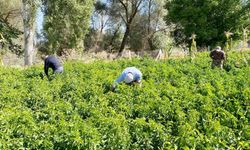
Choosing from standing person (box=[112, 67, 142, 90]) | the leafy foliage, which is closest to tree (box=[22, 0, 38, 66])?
the leafy foliage

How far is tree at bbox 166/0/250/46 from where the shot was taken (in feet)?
106

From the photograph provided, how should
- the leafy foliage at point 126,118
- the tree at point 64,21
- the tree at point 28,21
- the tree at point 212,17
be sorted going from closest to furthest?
1. the leafy foliage at point 126,118
2. the tree at point 28,21
3. the tree at point 212,17
4. the tree at point 64,21

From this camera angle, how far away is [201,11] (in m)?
32.6

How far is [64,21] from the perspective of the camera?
32844mm

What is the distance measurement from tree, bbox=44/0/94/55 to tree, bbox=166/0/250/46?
797 centimetres

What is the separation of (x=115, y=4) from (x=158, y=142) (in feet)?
126

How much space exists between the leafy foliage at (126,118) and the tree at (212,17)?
827 inches

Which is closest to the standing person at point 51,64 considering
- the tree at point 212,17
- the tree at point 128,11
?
the tree at point 212,17

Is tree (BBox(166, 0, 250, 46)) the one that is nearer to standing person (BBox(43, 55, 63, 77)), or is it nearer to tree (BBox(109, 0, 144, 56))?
tree (BBox(109, 0, 144, 56))

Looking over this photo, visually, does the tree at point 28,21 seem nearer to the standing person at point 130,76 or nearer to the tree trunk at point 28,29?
the tree trunk at point 28,29

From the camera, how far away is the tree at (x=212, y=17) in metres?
32.3

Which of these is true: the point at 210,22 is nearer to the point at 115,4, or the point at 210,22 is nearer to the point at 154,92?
the point at 115,4

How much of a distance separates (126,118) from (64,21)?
26202mm

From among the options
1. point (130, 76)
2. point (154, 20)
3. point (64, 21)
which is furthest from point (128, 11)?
point (130, 76)
